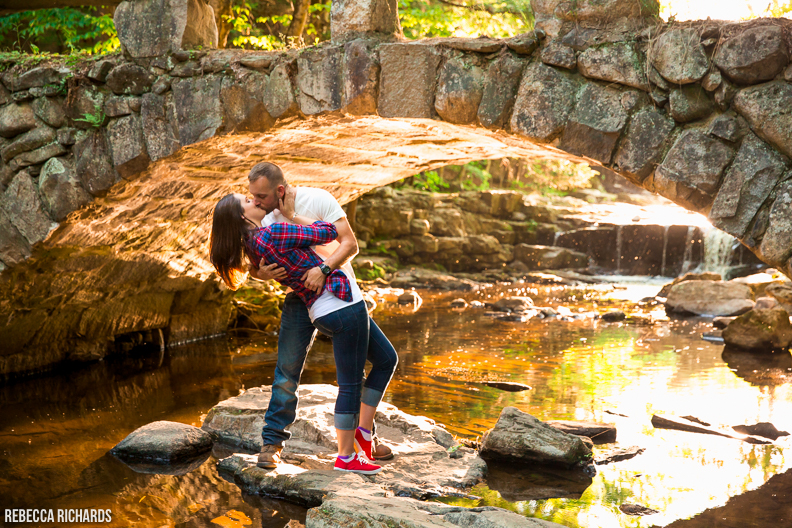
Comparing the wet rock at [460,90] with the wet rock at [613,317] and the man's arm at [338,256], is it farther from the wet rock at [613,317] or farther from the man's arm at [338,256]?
the wet rock at [613,317]

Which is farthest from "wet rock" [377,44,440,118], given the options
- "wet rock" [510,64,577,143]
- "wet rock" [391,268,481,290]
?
"wet rock" [391,268,481,290]

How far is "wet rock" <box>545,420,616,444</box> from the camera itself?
4.53m

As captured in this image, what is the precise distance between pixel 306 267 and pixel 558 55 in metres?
1.91

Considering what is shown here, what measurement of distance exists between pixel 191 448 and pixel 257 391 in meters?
0.96

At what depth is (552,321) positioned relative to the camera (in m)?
10.0

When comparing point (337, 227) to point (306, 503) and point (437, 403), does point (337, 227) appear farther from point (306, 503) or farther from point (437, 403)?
point (437, 403)

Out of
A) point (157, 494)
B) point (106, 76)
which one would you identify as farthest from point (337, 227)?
point (106, 76)

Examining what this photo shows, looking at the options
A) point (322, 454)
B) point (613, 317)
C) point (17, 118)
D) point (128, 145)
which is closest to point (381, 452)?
point (322, 454)

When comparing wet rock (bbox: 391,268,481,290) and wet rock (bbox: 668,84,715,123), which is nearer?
wet rock (bbox: 668,84,715,123)

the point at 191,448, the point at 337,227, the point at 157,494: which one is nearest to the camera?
the point at 337,227

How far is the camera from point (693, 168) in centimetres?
352

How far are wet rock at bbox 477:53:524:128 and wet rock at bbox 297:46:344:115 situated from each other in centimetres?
101

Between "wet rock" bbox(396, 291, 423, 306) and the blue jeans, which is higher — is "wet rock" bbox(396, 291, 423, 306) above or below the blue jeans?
below

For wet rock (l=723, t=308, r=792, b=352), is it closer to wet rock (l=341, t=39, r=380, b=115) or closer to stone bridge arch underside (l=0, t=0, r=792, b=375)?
stone bridge arch underside (l=0, t=0, r=792, b=375)
